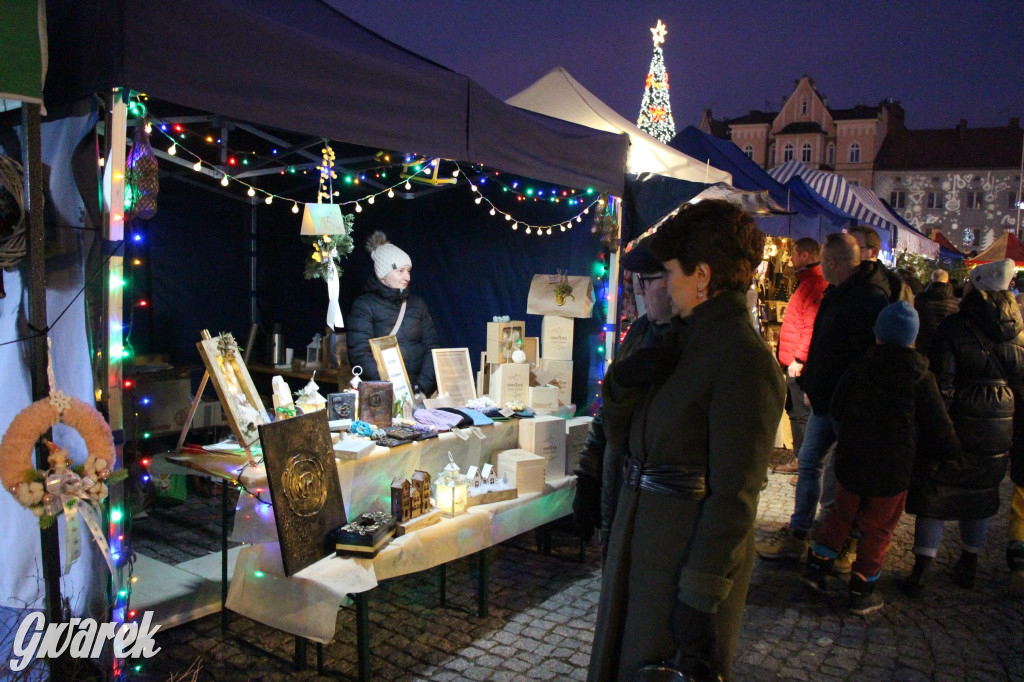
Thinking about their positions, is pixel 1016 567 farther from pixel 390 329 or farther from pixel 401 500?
pixel 390 329

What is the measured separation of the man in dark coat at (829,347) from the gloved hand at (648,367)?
290 centimetres

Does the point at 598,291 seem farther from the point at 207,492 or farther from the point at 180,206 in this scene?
the point at 180,206

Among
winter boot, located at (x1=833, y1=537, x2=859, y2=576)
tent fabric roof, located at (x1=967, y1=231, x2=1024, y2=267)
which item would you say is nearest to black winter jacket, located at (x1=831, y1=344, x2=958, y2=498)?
winter boot, located at (x1=833, y1=537, x2=859, y2=576)

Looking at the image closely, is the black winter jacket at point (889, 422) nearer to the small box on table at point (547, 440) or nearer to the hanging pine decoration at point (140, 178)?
the small box on table at point (547, 440)

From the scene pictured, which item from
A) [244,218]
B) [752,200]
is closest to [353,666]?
[752,200]

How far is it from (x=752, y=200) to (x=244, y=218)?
499cm

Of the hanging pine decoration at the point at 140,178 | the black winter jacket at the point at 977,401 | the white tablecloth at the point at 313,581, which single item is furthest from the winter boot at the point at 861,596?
the hanging pine decoration at the point at 140,178

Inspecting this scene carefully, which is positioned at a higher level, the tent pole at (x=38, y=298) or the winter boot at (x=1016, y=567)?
the tent pole at (x=38, y=298)

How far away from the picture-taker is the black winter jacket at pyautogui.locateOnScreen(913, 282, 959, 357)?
6074 millimetres

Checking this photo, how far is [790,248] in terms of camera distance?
9625mm

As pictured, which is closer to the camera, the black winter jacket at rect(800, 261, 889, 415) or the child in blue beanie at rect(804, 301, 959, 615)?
the child in blue beanie at rect(804, 301, 959, 615)

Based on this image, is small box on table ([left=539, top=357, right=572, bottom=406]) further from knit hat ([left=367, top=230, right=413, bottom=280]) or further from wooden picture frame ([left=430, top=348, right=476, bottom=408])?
knit hat ([left=367, top=230, right=413, bottom=280])

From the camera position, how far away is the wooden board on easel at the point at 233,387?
11.2 feet

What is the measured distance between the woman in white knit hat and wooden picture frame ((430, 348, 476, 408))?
0.89 feet
